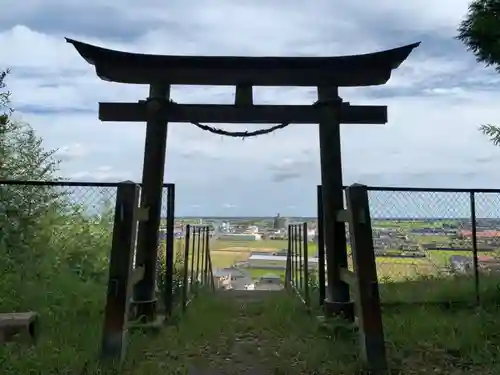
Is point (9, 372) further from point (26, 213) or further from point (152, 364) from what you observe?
point (26, 213)

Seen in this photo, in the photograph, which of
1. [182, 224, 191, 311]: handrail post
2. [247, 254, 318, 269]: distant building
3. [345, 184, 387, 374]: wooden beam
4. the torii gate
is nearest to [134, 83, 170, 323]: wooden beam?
the torii gate

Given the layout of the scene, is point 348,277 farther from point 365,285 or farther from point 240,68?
point 240,68

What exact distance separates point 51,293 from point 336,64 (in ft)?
11.6

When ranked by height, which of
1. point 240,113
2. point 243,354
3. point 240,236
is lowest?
point 243,354

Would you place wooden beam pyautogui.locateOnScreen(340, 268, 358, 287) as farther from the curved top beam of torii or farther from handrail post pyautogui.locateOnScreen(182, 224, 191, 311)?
the curved top beam of torii

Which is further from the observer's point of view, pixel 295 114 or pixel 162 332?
pixel 295 114

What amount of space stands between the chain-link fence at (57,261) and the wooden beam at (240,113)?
69 centimetres

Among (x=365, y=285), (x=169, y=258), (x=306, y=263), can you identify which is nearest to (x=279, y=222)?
(x=306, y=263)

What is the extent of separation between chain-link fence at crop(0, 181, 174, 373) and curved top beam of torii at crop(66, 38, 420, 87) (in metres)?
1.08

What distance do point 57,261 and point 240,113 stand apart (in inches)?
115

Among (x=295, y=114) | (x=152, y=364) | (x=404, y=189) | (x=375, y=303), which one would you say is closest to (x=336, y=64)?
(x=295, y=114)

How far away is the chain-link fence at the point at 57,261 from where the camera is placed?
4156 millimetres

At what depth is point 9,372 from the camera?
3.16 meters

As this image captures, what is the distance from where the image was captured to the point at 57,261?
19.2ft
